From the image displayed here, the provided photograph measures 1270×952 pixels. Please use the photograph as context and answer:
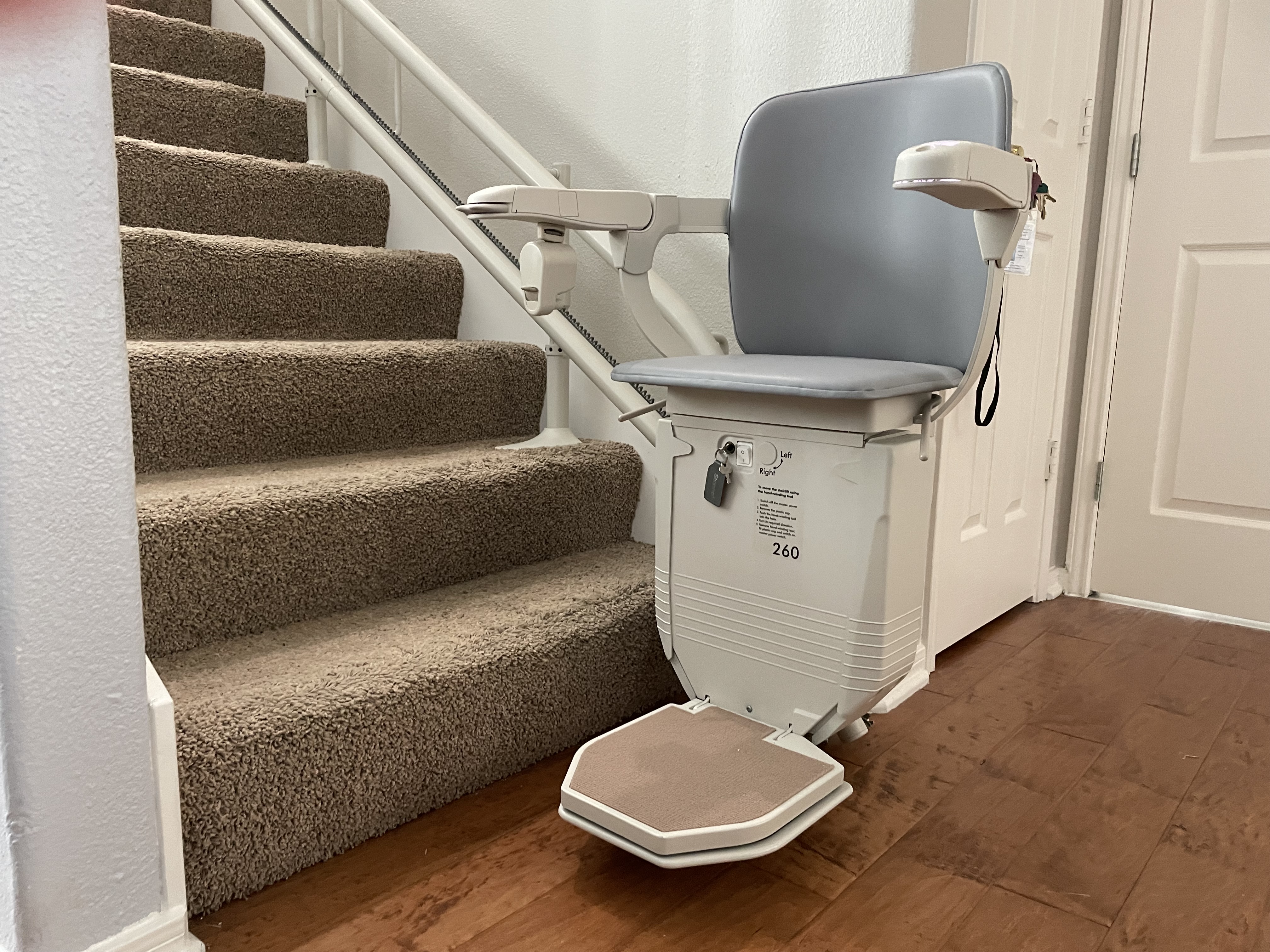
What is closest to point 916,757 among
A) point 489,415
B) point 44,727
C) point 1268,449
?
point 489,415

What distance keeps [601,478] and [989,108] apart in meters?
0.87

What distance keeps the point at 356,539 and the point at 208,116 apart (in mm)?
1288

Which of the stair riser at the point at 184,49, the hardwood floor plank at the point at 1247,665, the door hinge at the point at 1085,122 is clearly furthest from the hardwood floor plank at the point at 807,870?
the stair riser at the point at 184,49

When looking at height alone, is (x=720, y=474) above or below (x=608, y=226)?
below

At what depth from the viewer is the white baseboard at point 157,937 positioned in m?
0.84

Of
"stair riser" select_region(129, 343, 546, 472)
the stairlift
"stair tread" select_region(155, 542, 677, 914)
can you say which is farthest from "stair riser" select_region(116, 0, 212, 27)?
"stair tread" select_region(155, 542, 677, 914)

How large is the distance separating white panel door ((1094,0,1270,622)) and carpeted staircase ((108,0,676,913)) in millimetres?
1278

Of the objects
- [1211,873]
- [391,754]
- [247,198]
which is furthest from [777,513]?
[247,198]

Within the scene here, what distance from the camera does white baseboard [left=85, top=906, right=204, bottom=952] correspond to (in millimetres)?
839

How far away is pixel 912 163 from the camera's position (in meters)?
0.93

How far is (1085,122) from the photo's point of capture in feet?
6.64

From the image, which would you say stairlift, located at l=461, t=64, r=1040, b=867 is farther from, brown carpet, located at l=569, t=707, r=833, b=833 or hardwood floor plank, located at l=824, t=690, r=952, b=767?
hardwood floor plank, located at l=824, t=690, r=952, b=767

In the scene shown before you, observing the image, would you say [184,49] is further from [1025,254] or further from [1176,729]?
[1176,729]

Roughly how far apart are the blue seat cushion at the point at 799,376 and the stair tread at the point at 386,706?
0.39 metres
